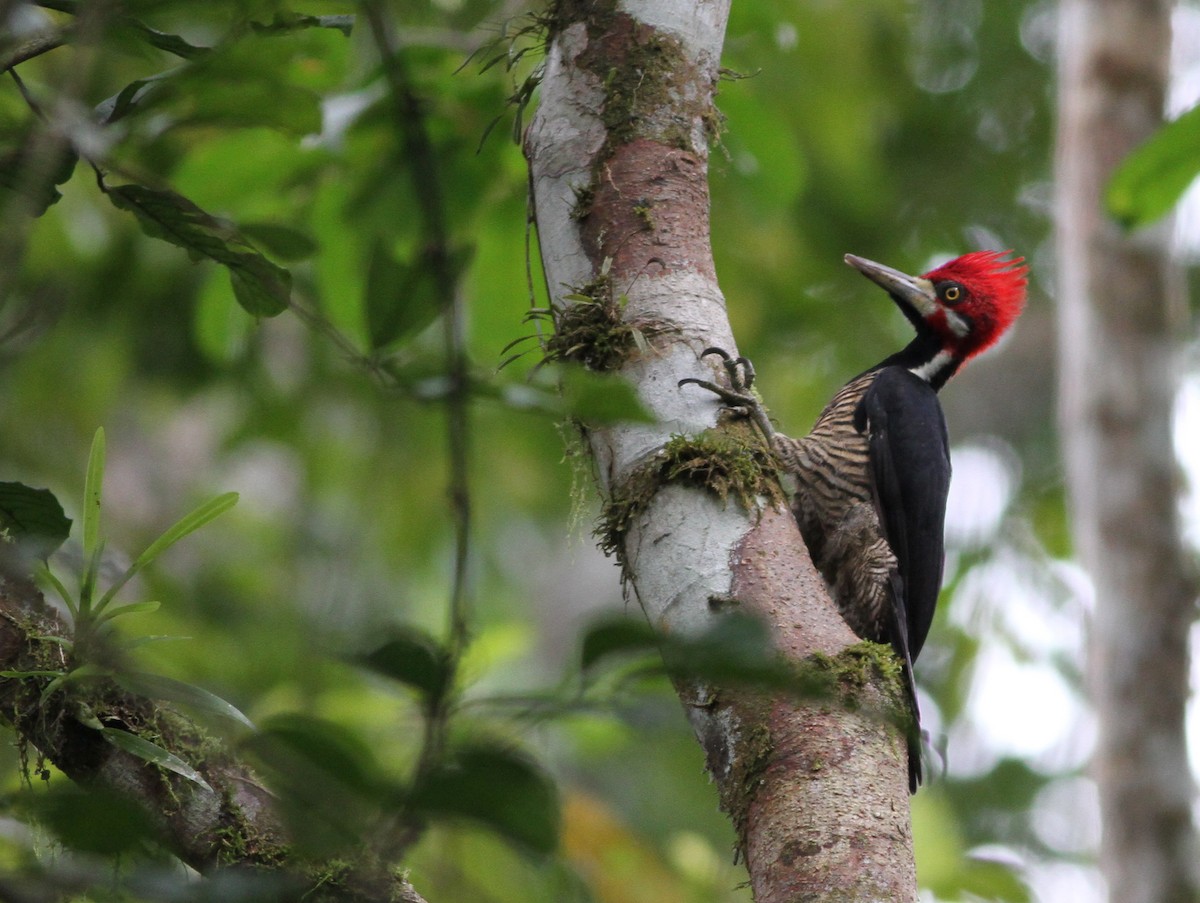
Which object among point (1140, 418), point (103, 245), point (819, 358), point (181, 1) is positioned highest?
point (819, 358)

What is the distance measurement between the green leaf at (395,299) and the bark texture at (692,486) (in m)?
0.54

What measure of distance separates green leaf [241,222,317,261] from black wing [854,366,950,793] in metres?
1.74

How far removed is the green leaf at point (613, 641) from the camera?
958 millimetres

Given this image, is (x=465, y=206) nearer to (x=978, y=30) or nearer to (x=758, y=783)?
(x=758, y=783)

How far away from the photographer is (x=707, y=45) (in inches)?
82.0

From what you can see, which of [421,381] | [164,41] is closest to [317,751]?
[421,381]

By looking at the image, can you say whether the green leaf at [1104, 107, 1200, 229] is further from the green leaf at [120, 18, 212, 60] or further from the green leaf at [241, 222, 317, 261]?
the green leaf at [120, 18, 212, 60]

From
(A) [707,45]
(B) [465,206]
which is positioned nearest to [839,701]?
(A) [707,45]

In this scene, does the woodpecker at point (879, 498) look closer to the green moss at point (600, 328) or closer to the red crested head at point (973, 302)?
the red crested head at point (973, 302)

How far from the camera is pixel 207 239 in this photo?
66.4 inches

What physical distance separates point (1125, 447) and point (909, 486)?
166cm

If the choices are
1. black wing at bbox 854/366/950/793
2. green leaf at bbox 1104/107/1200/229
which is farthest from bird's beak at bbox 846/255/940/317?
green leaf at bbox 1104/107/1200/229

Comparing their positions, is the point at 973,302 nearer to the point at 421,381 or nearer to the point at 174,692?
the point at 421,381

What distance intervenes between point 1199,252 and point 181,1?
311 inches
